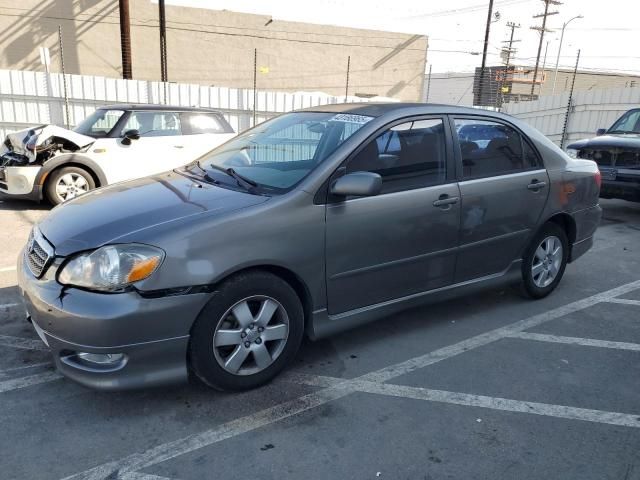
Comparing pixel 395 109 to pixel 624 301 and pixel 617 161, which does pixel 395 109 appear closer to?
pixel 624 301

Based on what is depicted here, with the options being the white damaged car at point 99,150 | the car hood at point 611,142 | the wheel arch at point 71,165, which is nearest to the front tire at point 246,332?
the white damaged car at point 99,150

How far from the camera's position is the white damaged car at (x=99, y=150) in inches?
287

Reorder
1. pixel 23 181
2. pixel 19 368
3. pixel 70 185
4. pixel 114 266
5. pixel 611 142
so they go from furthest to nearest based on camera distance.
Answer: pixel 611 142
pixel 70 185
pixel 23 181
pixel 19 368
pixel 114 266

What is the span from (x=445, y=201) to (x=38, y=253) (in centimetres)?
263

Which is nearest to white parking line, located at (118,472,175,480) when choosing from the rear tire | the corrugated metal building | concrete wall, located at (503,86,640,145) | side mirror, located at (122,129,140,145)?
the rear tire

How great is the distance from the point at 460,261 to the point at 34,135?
645 centimetres

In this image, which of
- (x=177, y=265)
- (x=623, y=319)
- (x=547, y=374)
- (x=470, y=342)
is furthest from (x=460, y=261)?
(x=177, y=265)

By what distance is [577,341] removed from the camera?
12.9 ft

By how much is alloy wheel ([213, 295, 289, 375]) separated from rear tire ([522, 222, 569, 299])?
2435mm

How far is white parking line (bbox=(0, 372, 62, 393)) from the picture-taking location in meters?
3.03

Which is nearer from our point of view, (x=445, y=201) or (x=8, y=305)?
(x=445, y=201)

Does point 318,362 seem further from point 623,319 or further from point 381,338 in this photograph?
point 623,319

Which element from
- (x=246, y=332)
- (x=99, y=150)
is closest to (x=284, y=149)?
(x=246, y=332)

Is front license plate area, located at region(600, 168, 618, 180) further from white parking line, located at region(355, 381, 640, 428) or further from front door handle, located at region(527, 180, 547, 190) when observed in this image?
white parking line, located at region(355, 381, 640, 428)
